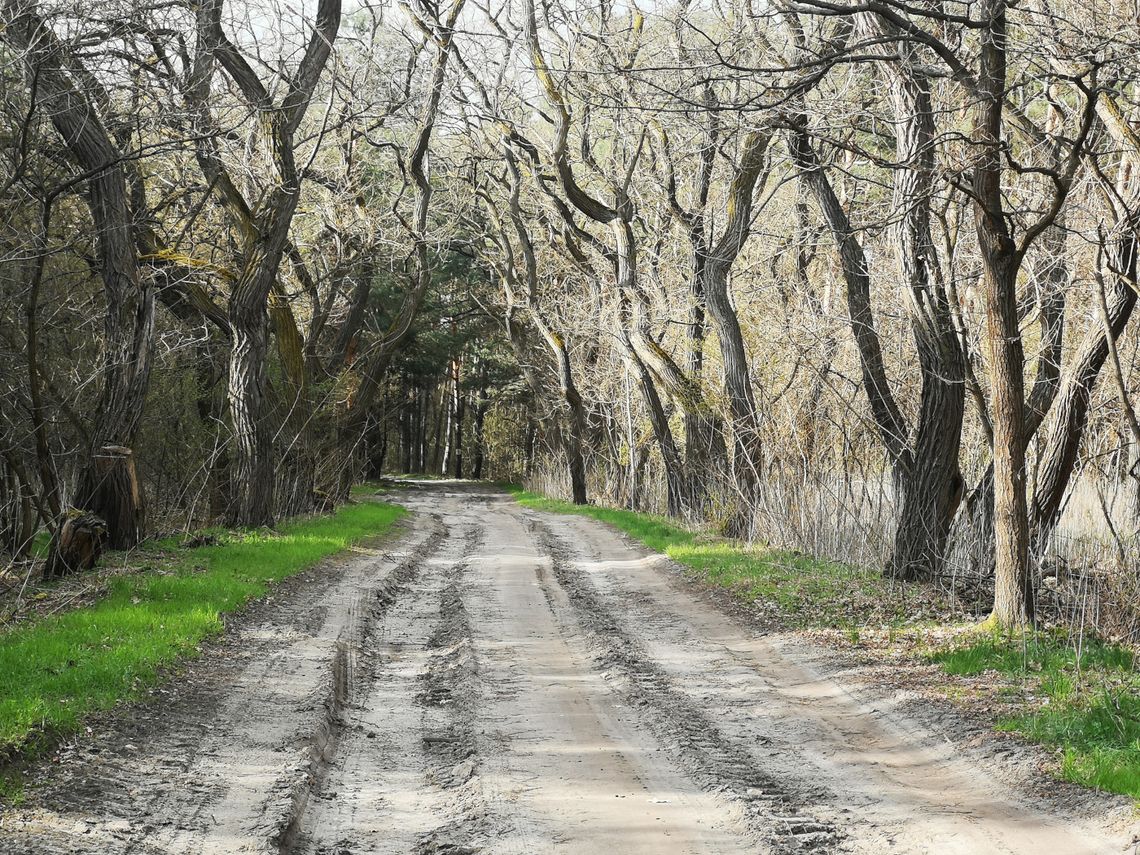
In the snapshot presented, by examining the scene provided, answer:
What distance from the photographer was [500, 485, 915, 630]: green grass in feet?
31.0

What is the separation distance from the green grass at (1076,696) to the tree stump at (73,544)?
7925mm

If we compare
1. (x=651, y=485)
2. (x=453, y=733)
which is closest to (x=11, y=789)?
(x=453, y=733)

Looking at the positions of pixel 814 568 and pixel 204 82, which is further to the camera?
pixel 204 82

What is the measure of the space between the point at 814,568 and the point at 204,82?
31.7 feet

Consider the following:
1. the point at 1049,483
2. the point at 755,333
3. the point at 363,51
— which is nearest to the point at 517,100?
Answer: the point at 363,51

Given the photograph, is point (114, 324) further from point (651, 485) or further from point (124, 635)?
point (651, 485)

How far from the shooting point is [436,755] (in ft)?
19.1

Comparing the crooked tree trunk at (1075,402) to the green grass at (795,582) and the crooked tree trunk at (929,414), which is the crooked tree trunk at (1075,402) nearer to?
the crooked tree trunk at (929,414)

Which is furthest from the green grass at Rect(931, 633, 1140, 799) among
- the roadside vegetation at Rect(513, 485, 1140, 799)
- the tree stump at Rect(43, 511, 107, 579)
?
the tree stump at Rect(43, 511, 107, 579)

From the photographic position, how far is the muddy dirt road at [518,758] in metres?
4.54

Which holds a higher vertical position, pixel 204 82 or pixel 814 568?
pixel 204 82

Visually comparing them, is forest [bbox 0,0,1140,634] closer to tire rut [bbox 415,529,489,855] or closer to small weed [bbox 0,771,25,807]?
tire rut [bbox 415,529,489,855]

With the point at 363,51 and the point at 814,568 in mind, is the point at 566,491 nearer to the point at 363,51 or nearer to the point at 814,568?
the point at 363,51

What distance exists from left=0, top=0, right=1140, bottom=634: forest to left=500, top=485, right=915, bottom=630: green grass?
0.52 m
